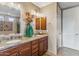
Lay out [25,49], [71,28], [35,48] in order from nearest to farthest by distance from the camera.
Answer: [25,49], [71,28], [35,48]

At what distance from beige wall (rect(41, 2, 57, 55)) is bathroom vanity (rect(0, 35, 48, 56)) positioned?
0.10 m

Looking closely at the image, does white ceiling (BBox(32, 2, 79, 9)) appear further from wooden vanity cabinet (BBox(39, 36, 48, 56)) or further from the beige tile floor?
the beige tile floor

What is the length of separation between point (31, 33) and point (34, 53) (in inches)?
15.7

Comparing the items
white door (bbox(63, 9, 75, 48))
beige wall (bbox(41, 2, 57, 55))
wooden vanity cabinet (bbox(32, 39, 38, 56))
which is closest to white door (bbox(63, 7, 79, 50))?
white door (bbox(63, 9, 75, 48))

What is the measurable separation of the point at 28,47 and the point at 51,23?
59cm

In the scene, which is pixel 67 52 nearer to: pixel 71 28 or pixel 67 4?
pixel 71 28

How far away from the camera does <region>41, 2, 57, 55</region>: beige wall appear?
177cm

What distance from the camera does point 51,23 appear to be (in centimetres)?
181

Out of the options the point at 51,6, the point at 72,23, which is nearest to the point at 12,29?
the point at 51,6

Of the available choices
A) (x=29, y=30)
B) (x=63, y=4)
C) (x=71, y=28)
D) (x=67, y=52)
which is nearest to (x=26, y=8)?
(x=29, y=30)

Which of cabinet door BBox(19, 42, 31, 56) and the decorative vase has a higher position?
the decorative vase

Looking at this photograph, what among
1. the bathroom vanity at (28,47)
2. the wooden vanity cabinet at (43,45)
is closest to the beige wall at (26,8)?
the bathroom vanity at (28,47)

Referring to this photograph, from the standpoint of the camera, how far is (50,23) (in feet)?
5.96

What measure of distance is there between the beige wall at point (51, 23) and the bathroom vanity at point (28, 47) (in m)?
0.10
